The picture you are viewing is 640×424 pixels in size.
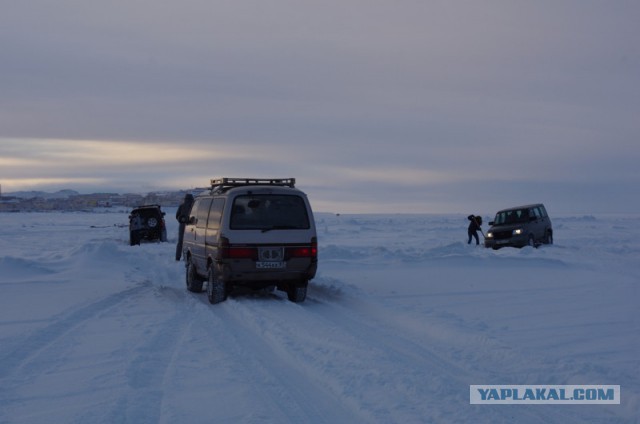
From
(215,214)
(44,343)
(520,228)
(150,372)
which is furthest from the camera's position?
(520,228)

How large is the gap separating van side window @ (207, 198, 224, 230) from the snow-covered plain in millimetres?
1485

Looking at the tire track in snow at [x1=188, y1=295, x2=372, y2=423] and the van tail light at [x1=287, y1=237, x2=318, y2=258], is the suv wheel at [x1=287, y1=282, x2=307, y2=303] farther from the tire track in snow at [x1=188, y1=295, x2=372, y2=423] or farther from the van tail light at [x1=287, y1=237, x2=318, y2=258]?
the tire track in snow at [x1=188, y1=295, x2=372, y2=423]

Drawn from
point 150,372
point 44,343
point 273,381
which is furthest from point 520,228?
point 150,372

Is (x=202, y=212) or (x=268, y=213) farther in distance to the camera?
(x=202, y=212)

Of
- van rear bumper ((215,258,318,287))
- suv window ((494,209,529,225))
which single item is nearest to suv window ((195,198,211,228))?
van rear bumper ((215,258,318,287))

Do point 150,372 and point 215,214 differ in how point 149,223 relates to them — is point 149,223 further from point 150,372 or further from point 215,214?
point 150,372

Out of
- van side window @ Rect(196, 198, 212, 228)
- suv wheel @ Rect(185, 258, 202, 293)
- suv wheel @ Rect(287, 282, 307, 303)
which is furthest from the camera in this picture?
suv wheel @ Rect(185, 258, 202, 293)

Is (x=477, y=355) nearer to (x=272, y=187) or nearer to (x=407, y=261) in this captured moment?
(x=272, y=187)

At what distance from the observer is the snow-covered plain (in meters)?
5.73

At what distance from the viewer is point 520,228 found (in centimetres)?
2841

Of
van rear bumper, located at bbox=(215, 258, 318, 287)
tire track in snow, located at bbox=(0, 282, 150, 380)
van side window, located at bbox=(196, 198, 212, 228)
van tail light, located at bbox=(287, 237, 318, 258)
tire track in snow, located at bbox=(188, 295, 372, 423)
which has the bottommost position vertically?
tire track in snow, located at bbox=(0, 282, 150, 380)

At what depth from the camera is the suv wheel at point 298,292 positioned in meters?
12.4

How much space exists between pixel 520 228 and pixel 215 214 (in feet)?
61.9

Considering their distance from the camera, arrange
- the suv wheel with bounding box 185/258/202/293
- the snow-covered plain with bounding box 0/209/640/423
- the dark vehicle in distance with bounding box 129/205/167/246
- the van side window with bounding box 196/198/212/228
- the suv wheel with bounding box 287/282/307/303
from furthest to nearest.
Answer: the dark vehicle in distance with bounding box 129/205/167/246, the suv wheel with bounding box 185/258/202/293, the van side window with bounding box 196/198/212/228, the suv wheel with bounding box 287/282/307/303, the snow-covered plain with bounding box 0/209/640/423
